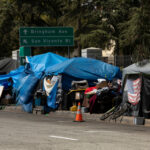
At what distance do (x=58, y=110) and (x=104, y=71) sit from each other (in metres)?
3.55

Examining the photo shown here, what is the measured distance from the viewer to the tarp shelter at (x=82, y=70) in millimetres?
24150

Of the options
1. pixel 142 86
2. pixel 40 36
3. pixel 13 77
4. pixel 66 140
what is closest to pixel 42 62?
pixel 13 77

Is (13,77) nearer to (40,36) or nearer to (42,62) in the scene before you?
(42,62)

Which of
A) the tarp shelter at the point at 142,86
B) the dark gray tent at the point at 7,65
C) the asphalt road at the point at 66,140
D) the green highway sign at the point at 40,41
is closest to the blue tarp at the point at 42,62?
the green highway sign at the point at 40,41

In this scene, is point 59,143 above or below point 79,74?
below

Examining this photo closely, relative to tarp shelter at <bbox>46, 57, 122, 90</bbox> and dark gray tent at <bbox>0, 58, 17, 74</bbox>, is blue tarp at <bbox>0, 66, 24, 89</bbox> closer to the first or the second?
tarp shelter at <bbox>46, 57, 122, 90</bbox>

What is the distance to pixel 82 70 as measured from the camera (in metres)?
24.9

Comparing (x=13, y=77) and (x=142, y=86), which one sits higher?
(x=13, y=77)

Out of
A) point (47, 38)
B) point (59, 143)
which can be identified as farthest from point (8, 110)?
point (59, 143)

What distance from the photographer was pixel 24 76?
28.2 metres

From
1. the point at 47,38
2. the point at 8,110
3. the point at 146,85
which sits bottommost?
the point at 8,110

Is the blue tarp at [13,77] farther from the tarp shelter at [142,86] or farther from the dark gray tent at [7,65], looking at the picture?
the tarp shelter at [142,86]

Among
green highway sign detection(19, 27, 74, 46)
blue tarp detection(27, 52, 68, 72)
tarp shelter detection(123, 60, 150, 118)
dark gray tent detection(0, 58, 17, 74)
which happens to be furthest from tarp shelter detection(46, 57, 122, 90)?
dark gray tent detection(0, 58, 17, 74)

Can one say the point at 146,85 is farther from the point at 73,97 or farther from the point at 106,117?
the point at 73,97
